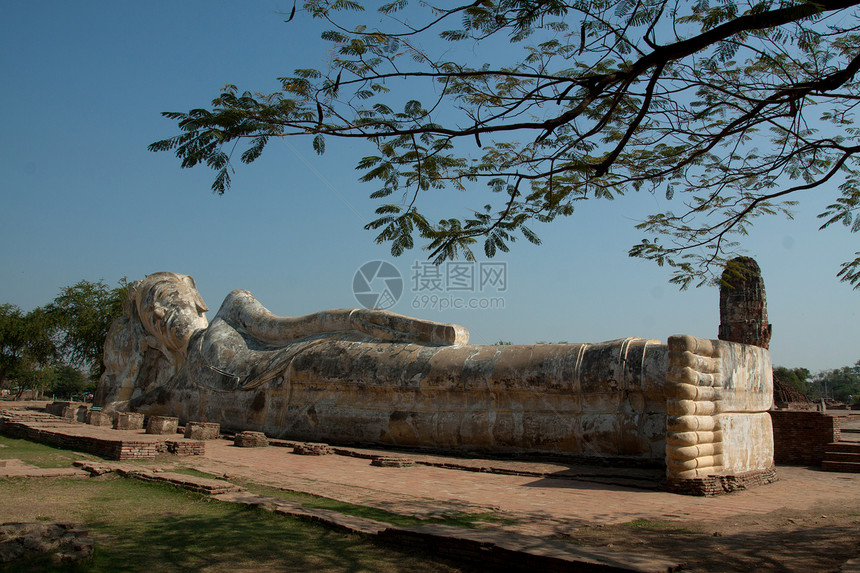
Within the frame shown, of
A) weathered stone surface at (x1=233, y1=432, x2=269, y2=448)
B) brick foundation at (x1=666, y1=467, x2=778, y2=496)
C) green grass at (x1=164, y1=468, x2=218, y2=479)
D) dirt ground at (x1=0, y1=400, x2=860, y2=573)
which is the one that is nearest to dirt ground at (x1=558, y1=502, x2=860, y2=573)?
dirt ground at (x1=0, y1=400, x2=860, y2=573)

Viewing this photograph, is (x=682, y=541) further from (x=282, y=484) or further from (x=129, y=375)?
(x=129, y=375)

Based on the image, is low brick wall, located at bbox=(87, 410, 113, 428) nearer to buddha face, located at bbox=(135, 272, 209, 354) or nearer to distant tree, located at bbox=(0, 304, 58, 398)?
buddha face, located at bbox=(135, 272, 209, 354)

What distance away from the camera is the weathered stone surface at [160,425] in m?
10.7

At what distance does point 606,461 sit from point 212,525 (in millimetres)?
5026

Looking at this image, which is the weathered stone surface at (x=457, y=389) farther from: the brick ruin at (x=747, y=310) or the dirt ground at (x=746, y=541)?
the brick ruin at (x=747, y=310)

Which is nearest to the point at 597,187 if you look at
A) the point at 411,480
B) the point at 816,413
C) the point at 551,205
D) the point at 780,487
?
the point at 551,205

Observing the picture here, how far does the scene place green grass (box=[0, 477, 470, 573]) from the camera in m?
3.58

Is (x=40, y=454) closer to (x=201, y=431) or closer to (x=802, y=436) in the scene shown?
(x=201, y=431)

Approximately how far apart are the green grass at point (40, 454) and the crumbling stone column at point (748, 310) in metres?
13.0

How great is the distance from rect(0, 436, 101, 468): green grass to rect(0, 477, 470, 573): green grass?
167 centimetres

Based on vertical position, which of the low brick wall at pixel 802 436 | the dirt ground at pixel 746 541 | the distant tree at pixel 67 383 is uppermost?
the low brick wall at pixel 802 436

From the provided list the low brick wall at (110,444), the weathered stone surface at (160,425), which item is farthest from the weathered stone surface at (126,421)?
the low brick wall at (110,444)

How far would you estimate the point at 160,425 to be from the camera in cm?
1071

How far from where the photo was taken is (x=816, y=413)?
9.80 m
